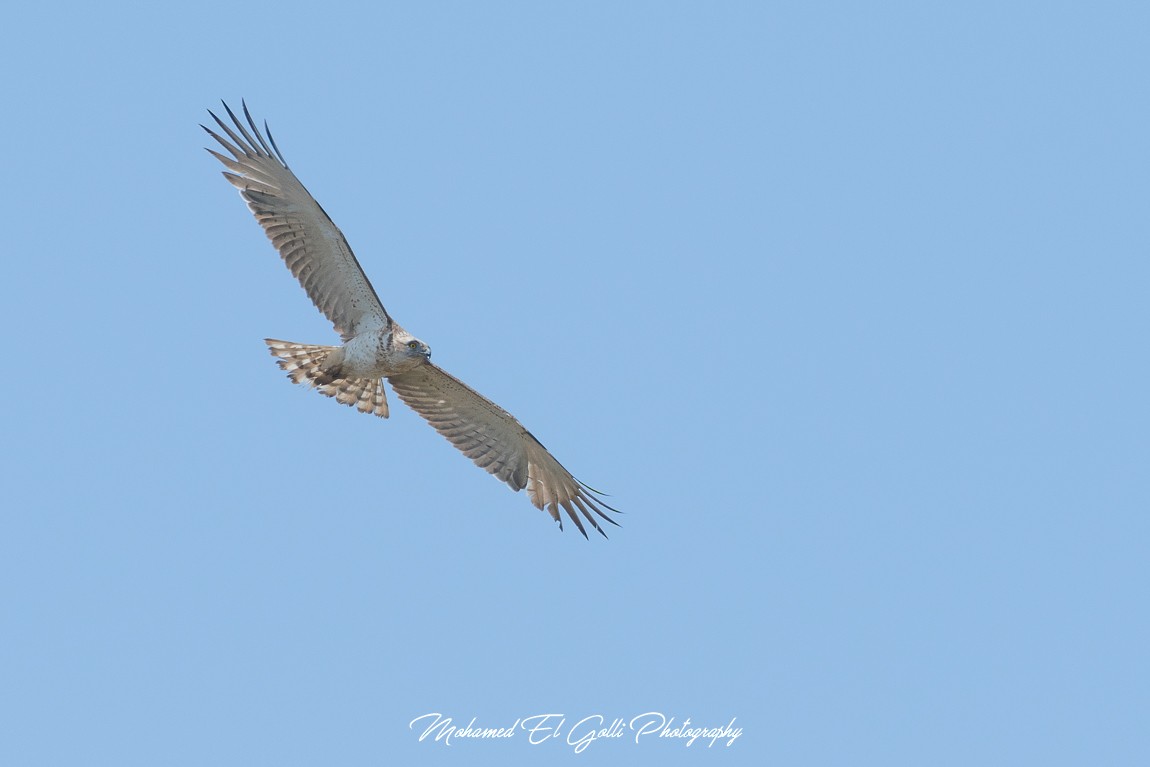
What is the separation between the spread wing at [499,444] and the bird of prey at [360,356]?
12 millimetres

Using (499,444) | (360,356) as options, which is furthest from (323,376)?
(499,444)

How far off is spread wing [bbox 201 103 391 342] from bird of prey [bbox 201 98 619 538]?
0.04ft

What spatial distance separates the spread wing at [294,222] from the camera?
1800 cm

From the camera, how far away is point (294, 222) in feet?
59.7

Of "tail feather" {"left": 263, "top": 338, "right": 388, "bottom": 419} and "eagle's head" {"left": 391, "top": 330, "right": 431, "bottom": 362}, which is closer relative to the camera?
"eagle's head" {"left": 391, "top": 330, "right": 431, "bottom": 362}

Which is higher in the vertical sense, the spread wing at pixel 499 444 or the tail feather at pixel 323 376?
the spread wing at pixel 499 444

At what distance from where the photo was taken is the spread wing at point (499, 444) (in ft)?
64.4

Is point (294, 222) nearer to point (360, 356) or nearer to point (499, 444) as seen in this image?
point (360, 356)

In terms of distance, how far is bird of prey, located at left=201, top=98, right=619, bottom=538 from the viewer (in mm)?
18109

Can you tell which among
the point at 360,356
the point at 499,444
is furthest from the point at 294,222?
the point at 499,444

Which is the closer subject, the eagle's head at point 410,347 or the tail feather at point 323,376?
the eagle's head at point 410,347

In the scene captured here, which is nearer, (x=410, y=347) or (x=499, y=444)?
(x=410, y=347)

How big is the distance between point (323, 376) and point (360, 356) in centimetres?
65

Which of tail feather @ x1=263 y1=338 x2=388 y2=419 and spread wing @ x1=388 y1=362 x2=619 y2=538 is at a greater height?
spread wing @ x1=388 y1=362 x2=619 y2=538
